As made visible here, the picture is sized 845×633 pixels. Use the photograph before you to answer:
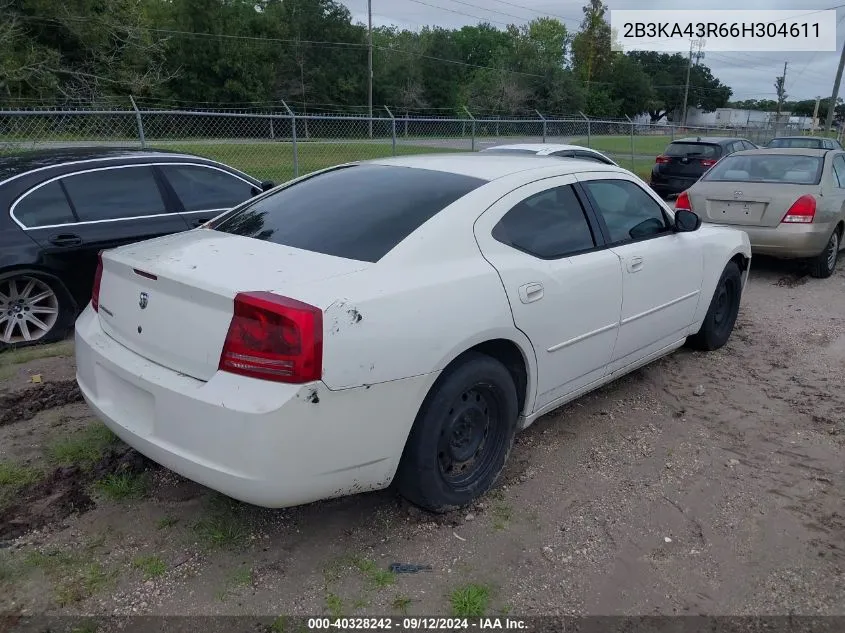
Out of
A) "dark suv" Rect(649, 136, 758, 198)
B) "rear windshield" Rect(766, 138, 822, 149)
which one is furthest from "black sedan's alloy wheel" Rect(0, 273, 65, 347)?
"rear windshield" Rect(766, 138, 822, 149)

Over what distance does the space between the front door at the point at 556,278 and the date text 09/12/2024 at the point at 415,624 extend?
1.22 m

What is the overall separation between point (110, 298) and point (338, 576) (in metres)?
1.60

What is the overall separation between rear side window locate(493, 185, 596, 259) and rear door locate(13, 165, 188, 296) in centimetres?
352

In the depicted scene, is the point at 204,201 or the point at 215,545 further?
the point at 204,201

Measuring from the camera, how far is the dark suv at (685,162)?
14492 millimetres

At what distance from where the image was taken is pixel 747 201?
25.2ft

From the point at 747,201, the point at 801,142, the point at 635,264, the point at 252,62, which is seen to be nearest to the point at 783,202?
the point at 747,201

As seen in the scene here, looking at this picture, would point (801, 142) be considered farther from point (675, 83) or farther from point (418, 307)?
point (675, 83)

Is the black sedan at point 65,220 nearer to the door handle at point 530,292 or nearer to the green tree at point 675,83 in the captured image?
the door handle at point 530,292

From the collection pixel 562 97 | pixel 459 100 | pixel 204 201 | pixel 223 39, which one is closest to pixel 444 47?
pixel 459 100

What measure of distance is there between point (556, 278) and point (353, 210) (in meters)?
1.05

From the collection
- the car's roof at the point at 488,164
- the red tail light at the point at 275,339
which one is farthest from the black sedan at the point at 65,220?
the red tail light at the point at 275,339

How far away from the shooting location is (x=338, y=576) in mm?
2707

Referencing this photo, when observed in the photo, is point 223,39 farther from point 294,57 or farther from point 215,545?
point 215,545
